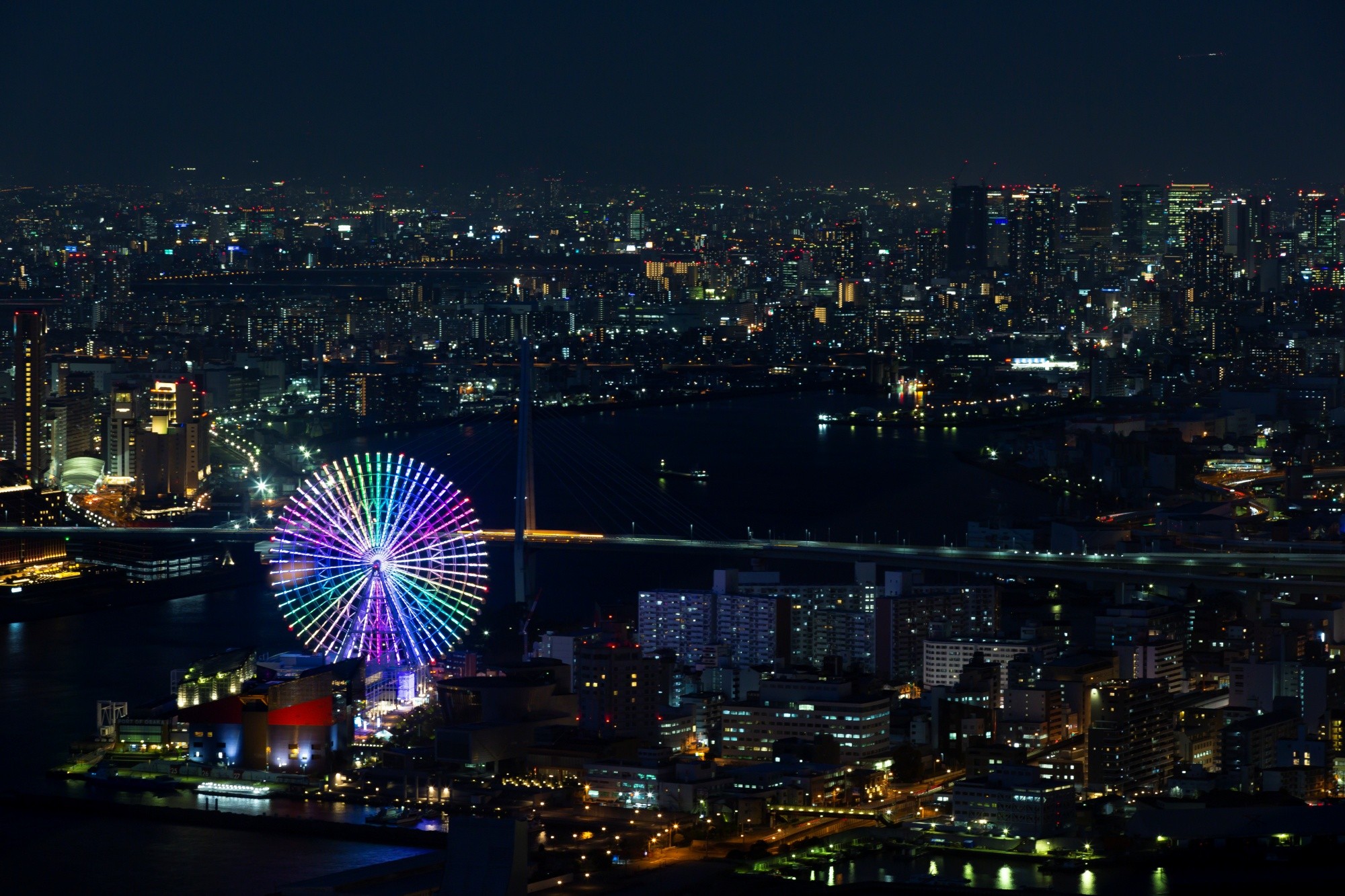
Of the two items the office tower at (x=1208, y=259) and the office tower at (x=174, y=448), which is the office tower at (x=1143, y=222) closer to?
the office tower at (x=1208, y=259)

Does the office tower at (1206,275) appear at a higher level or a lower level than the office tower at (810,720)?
higher

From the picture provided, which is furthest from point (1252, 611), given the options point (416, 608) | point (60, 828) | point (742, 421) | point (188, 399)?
point (742, 421)

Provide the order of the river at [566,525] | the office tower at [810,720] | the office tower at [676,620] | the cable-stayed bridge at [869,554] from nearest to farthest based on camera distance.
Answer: the river at [566,525], the office tower at [810,720], the office tower at [676,620], the cable-stayed bridge at [869,554]

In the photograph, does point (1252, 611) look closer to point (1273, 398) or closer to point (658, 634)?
point (658, 634)

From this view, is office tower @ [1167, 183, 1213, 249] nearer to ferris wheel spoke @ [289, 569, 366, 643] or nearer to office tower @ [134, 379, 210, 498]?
office tower @ [134, 379, 210, 498]

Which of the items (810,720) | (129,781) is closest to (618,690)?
(810,720)

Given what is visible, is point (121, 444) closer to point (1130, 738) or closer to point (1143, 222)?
point (1130, 738)

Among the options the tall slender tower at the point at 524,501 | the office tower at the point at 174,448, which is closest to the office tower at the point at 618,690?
the tall slender tower at the point at 524,501
